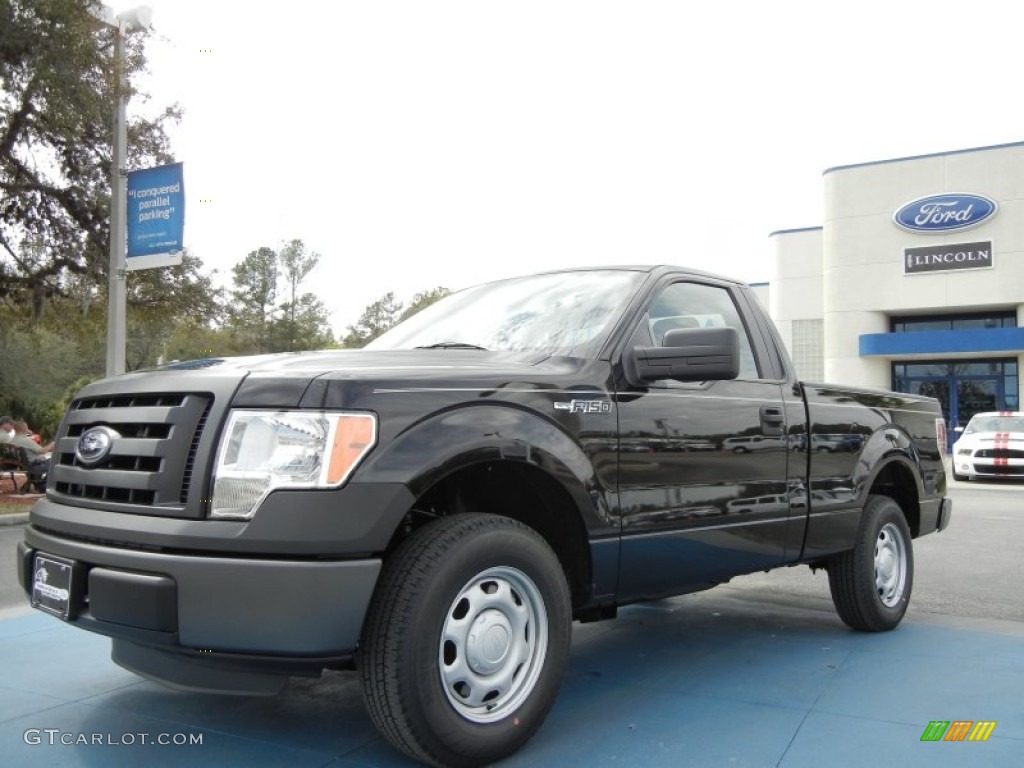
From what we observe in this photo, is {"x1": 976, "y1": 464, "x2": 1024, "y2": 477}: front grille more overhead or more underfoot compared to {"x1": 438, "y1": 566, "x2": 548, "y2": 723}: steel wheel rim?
more underfoot

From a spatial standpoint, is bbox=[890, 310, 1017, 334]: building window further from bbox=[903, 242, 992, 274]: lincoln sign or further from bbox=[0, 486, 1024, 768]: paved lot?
bbox=[0, 486, 1024, 768]: paved lot

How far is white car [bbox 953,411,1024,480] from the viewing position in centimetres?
1766

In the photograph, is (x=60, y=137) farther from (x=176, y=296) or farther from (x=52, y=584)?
(x=52, y=584)

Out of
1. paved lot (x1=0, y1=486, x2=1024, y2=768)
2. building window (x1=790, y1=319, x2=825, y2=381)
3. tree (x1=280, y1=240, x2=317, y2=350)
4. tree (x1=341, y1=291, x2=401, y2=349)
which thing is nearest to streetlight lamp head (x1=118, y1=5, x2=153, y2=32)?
paved lot (x1=0, y1=486, x2=1024, y2=768)

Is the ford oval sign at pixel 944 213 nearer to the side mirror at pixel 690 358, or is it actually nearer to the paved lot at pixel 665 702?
the paved lot at pixel 665 702

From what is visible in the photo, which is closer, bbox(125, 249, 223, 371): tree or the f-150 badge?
the f-150 badge

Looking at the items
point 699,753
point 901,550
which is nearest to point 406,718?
point 699,753

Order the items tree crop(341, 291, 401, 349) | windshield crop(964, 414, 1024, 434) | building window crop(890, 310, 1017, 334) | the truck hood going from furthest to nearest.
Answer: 1. tree crop(341, 291, 401, 349)
2. building window crop(890, 310, 1017, 334)
3. windshield crop(964, 414, 1024, 434)
4. the truck hood

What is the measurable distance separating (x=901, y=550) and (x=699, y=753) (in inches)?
109

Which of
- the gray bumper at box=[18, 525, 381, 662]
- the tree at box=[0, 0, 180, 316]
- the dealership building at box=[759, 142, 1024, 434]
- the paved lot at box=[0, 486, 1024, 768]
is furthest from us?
the dealership building at box=[759, 142, 1024, 434]

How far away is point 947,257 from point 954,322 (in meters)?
2.92

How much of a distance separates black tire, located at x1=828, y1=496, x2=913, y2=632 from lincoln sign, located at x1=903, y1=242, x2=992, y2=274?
104ft

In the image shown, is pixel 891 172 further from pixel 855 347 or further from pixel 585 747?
pixel 585 747
